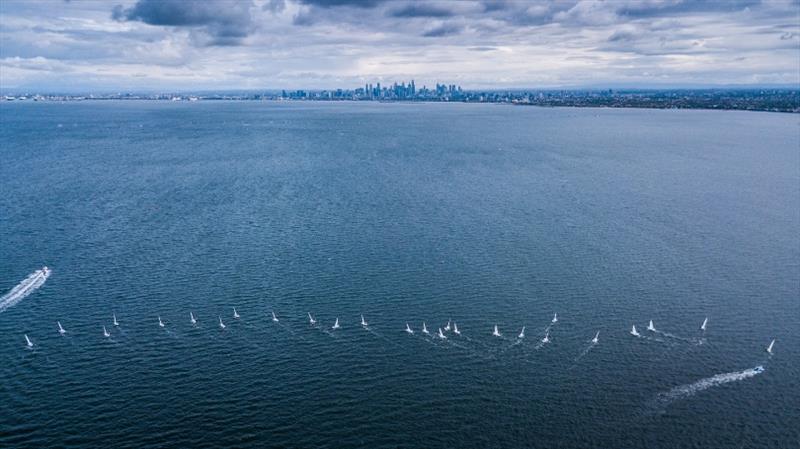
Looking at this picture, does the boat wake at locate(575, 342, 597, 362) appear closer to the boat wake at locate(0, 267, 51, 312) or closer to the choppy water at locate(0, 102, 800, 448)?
the choppy water at locate(0, 102, 800, 448)

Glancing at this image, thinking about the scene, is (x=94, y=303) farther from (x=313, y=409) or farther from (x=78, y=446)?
(x=313, y=409)

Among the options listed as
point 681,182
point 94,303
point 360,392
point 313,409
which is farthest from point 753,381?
point 681,182

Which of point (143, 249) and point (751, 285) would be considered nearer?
point (751, 285)

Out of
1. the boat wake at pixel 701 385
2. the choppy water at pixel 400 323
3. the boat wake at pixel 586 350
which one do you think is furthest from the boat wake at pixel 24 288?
the boat wake at pixel 701 385

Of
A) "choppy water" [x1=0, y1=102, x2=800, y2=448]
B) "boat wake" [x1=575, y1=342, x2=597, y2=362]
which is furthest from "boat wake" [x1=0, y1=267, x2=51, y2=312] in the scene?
"boat wake" [x1=575, y1=342, x2=597, y2=362]

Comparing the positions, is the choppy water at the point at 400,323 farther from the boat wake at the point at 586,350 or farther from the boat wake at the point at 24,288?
the boat wake at the point at 24,288

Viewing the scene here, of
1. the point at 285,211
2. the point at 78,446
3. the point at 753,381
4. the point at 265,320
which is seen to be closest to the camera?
the point at 78,446
